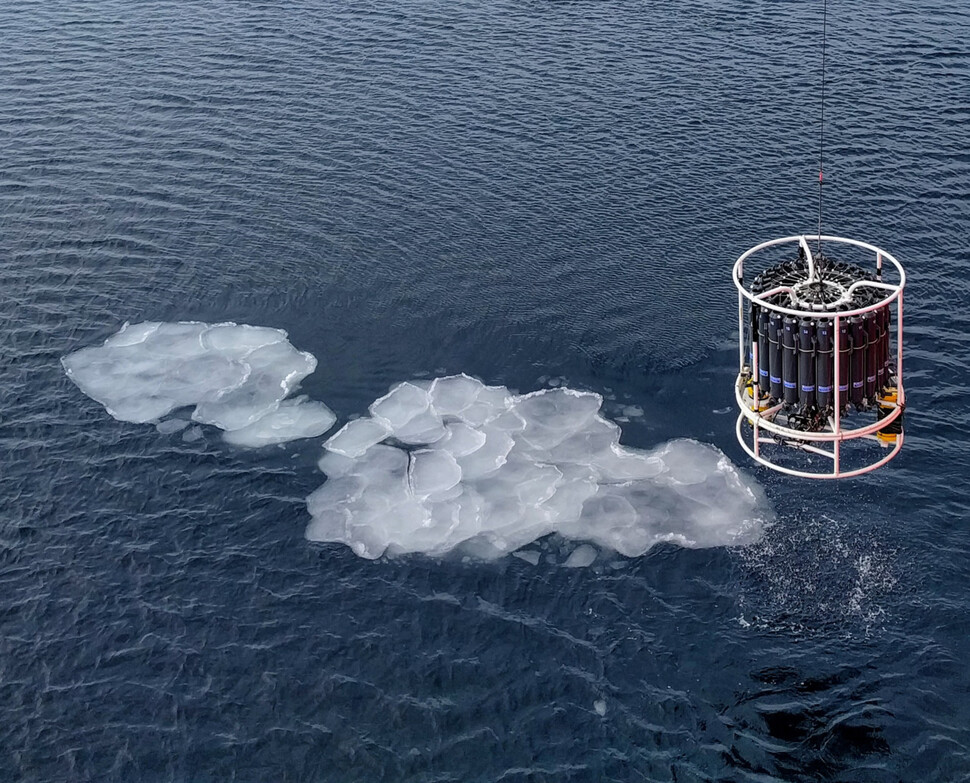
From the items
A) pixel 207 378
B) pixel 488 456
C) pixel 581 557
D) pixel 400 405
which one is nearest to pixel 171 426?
pixel 207 378

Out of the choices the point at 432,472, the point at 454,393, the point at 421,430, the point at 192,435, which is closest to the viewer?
the point at 432,472

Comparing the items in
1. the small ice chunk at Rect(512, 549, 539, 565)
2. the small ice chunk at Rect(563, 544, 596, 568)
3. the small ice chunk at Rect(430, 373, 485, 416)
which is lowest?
the small ice chunk at Rect(563, 544, 596, 568)

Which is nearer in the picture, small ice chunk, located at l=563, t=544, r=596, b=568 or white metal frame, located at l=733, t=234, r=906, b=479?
white metal frame, located at l=733, t=234, r=906, b=479

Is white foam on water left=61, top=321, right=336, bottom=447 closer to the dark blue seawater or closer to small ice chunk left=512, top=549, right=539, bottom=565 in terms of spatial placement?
the dark blue seawater

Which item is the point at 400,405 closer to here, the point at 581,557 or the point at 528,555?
the point at 528,555

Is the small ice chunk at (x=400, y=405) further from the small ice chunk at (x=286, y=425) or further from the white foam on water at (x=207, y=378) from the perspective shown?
the white foam on water at (x=207, y=378)

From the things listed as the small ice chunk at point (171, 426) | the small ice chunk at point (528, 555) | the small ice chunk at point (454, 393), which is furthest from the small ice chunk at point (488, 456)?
the small ice chunk at point (171, 426)

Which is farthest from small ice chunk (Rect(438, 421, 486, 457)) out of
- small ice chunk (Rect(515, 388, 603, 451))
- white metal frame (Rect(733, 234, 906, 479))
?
white metal frame (Rect(733, 234, 906, 479))
